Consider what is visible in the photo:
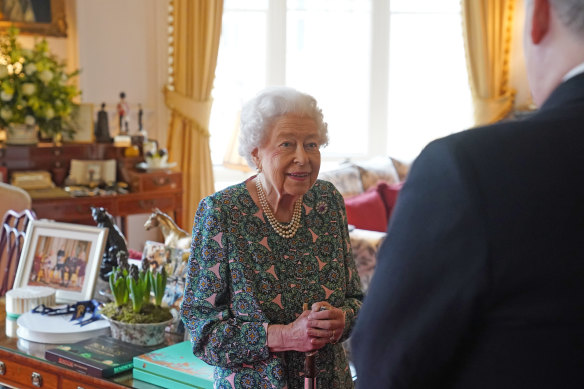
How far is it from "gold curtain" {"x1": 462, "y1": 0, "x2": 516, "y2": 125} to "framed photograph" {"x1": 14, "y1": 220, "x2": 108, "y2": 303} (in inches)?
203

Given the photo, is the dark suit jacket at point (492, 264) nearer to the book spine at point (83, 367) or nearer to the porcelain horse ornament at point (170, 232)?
the book spine at point (83, 367)

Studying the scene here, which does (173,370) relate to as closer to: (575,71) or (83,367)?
(83,367)

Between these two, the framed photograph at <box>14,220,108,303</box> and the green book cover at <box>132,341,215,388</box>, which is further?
the framed photograph at <box>14,220,108,303</box>

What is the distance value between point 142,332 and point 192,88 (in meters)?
4.59

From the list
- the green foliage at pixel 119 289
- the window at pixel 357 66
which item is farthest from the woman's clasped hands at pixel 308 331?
the window at pixel 357 66

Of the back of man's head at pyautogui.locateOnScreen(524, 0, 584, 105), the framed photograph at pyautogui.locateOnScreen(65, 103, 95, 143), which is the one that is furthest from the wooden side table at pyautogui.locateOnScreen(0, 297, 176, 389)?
the framed photograph at pyautogui.locateOnScreen(65, 103, 95, 143)

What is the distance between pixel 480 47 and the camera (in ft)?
22.6

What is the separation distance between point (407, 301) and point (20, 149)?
4.81m

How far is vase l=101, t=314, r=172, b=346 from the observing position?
2086 millimetres

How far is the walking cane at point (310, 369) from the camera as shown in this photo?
1.65m

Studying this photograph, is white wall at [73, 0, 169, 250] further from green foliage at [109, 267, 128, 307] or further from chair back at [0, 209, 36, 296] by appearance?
green foliage at [109, 267, 128, 307]

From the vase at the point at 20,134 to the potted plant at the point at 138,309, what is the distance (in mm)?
3275

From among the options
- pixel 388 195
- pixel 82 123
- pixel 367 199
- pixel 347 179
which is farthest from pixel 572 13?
pixel 82 123

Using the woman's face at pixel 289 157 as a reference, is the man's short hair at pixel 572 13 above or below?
above
